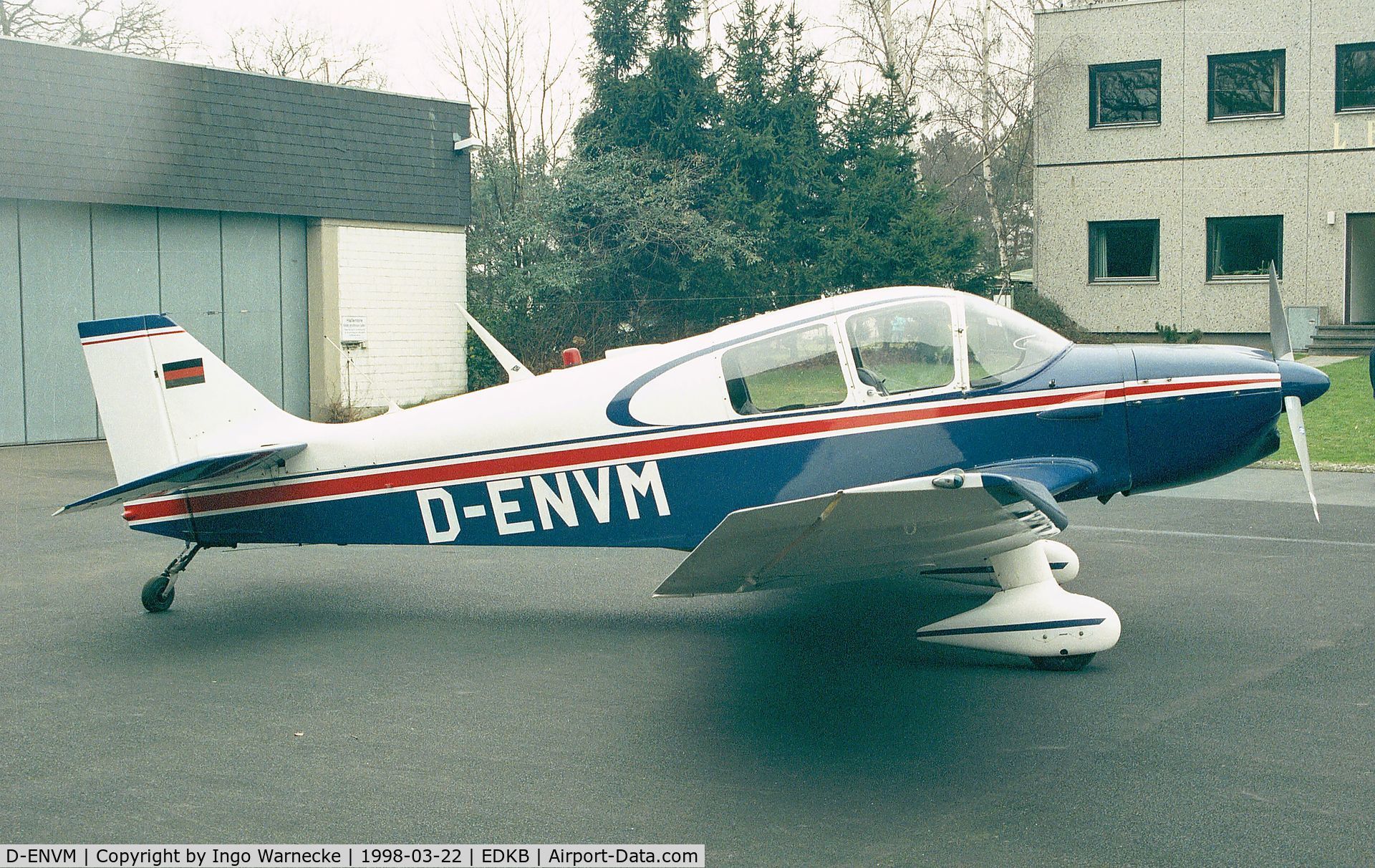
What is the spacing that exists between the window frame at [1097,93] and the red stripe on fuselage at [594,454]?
76.5ft

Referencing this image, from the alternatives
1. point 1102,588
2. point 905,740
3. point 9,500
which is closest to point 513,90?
point 9,500

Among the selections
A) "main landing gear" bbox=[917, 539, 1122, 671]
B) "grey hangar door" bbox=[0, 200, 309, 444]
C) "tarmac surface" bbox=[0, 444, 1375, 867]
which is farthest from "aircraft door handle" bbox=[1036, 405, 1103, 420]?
"grey hangar door" bbox=[0, 200, 309, 444]

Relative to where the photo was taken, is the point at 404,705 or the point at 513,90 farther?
the point at 513,90

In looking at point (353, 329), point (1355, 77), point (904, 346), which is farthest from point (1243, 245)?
point (904, 346)

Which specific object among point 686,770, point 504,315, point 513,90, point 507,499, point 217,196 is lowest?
point 686,770

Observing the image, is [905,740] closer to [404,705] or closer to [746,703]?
[746,703]

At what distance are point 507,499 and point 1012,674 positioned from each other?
2.76 metres

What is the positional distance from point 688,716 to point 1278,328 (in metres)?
4.42

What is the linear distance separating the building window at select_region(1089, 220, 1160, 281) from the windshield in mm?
22804

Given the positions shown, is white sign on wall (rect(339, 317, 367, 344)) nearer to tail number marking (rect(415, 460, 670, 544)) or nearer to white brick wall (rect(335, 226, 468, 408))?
white brick wall (rect(335, 226, 468, 408))

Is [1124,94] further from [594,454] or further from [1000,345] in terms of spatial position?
Answer: [594,454]

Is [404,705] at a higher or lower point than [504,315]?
lower

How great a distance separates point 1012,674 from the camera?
19.8 ft

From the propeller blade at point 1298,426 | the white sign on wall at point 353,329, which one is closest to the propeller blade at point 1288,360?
the propeller blade at point 1298,426
